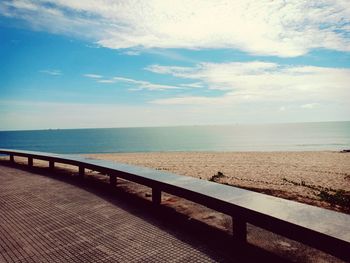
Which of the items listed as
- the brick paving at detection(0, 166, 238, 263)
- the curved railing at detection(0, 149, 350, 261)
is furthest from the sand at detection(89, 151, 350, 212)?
the brick paving at detection(0, 166, 238, 263)

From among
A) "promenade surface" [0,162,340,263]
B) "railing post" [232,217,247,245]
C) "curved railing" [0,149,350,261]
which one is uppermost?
"curved railing" [0,149,350,261]

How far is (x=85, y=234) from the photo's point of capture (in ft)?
12.7

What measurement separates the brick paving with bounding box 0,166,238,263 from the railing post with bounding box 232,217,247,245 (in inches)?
15.6

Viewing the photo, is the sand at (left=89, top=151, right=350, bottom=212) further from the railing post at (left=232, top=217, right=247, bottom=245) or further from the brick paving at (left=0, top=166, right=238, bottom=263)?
the brick paving at (left=0, top=166, right=238, bottom=263)

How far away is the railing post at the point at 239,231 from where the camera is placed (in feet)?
11.5

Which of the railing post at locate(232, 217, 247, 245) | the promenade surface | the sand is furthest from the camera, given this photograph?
the sand

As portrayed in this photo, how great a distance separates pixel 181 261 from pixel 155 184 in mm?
1976

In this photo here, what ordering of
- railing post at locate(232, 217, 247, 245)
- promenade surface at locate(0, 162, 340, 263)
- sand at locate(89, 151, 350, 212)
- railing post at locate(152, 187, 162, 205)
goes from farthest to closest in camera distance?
1. sand at locate(89, 151, 350, 212)
2. railing post at locate(152, 187, 162, 205)
3. railing post at locate(232, 217, 247, 245)
4. promenade surface at locate(0, 162, 340, 263)

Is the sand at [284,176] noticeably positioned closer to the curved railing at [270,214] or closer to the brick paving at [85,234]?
the curved railing at [270,214]

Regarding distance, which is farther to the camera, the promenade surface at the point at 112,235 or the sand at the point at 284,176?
the sand at the point at 284,176

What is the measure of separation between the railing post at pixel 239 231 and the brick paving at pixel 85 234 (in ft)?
1.30

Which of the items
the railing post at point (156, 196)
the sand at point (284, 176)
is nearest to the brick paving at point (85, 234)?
the railing post at point (156, 196)

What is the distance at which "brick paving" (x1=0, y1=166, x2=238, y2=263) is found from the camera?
A: 3.23m

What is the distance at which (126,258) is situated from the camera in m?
3.18
